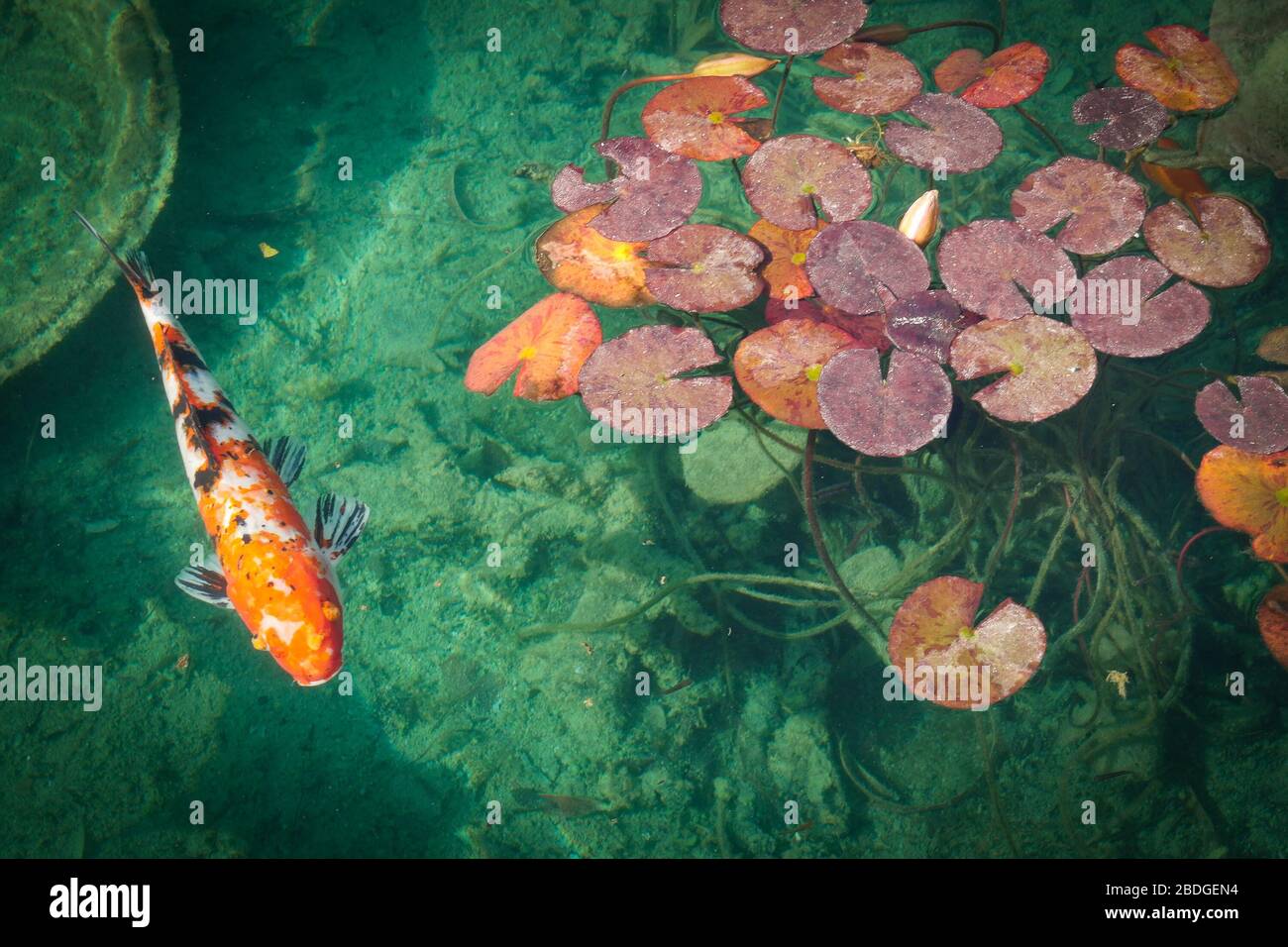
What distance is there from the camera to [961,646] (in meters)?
2.59

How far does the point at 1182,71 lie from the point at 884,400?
2.47 m

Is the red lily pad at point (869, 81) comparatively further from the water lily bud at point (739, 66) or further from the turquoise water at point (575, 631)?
the turquoise water at point (575, 631)

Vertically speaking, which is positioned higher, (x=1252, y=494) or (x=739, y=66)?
(x=739, y=66)

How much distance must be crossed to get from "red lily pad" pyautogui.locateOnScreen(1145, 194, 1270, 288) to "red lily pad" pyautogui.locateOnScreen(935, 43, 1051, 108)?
0.90 m

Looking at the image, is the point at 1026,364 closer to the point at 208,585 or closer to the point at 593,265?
the point at 593,265

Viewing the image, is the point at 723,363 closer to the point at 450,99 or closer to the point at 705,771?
the point at 705,771

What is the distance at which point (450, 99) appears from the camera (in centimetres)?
474

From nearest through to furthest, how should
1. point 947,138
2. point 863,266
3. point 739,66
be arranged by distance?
point 863,266 < point 947,138 < point 739,66

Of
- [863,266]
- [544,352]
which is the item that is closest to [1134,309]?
[863,266]

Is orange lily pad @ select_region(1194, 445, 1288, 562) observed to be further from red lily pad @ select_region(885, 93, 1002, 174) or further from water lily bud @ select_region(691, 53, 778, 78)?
water lily bud @ select_region(691, 53, 778, 78)

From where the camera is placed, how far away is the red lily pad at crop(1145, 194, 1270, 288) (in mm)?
2812
